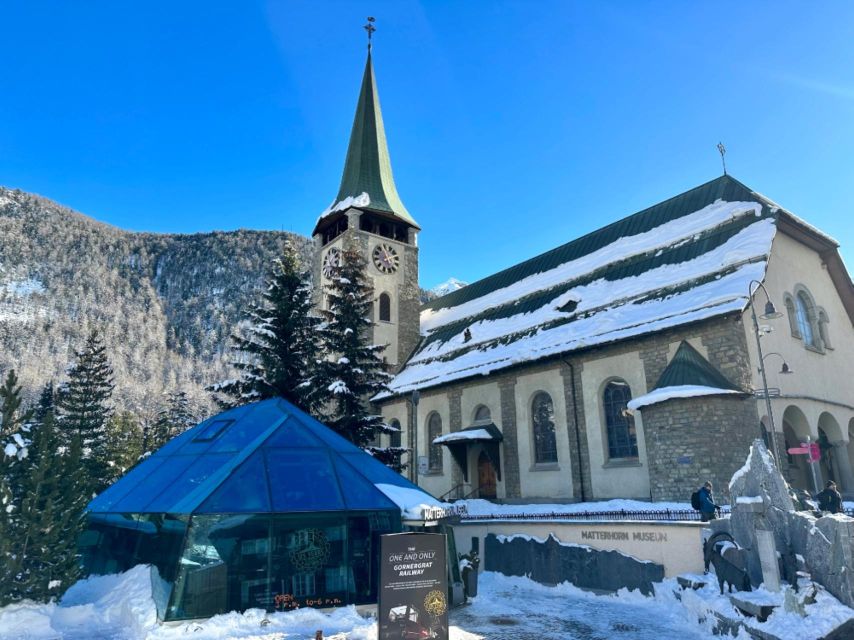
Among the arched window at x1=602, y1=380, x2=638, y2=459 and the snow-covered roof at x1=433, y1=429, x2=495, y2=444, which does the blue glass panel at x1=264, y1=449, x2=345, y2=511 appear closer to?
the arched window at x1=602, y1=380, x2=638, y2=459

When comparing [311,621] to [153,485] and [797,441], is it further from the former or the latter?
[797,441]

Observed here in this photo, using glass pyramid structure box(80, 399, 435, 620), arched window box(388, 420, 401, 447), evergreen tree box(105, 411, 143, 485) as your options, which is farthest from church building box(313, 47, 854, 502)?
evergreen tree box(105, 411, 143, 485)

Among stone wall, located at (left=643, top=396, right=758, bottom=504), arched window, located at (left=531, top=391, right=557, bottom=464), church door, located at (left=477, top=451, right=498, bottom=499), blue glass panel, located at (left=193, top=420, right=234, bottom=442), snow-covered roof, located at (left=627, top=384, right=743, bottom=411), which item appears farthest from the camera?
church door, located at (left=477, top=451, right=498, bottom=499)

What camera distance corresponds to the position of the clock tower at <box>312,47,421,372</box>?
36.5m

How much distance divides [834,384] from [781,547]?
13995 mm

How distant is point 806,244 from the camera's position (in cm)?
2319

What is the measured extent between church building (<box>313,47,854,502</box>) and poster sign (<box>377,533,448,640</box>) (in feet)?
34.5

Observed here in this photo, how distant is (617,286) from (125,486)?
63.3 ft

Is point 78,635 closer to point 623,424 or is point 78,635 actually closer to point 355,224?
point 623,424

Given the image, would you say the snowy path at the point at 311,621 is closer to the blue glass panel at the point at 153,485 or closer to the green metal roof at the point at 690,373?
the blue glass panel at the point at 153,485

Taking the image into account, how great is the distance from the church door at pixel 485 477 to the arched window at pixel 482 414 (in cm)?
146

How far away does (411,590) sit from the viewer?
8.50 m

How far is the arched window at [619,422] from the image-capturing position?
21203 millimetres

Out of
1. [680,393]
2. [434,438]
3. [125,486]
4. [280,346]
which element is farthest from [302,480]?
[434,438]
